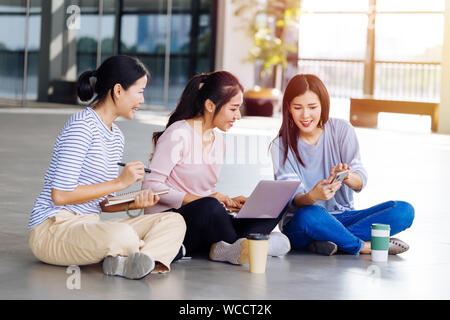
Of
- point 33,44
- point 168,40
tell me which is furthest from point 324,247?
point 168,40

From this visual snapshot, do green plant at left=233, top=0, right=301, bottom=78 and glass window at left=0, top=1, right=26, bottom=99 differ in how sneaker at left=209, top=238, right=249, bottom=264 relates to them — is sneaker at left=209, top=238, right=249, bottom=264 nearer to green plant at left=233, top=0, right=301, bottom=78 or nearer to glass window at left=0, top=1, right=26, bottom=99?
glass window at left=0, top=1, right=26, bottom=99

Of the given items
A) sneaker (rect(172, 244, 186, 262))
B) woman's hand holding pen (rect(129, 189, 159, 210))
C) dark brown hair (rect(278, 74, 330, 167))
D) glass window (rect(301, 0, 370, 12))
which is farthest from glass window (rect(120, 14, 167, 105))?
woman's hand holding pen (rect(129, 189, 159, 210))

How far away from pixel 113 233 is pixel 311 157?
115cm

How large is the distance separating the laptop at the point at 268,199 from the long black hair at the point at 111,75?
2.25 ft

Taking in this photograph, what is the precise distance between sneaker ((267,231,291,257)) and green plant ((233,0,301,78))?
37.9 feet

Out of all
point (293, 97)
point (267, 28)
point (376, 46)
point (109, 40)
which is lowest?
point (293, 97)

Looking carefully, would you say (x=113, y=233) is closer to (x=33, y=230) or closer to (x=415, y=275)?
(x=33, y=230)

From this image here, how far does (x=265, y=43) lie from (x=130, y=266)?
485 inches

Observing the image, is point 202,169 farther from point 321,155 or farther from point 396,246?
point 396,246

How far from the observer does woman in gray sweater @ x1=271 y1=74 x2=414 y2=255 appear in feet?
11.9

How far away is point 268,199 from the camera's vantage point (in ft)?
11.2

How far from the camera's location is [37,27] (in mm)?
13250

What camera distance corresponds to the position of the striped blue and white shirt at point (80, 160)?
3.04 metres

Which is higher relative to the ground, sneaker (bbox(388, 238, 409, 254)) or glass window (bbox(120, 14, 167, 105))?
glass window (bbox(120, 14, 167, 105))
